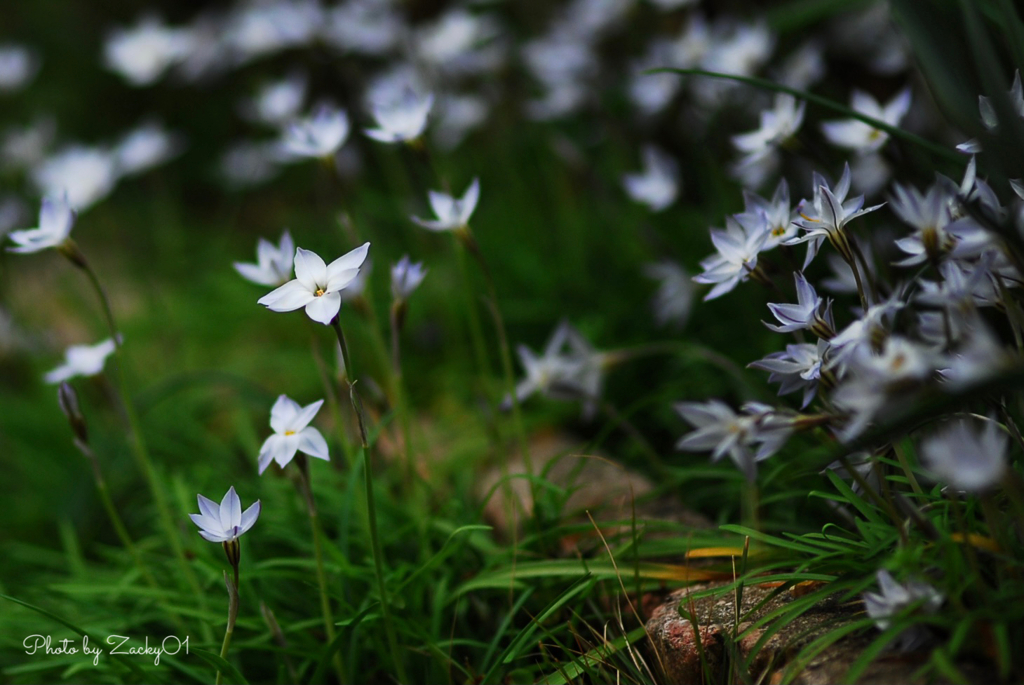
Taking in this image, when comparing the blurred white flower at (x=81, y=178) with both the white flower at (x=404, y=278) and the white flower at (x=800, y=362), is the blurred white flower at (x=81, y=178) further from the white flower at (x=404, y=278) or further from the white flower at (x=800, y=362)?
the white flower at (x=800, y=362)

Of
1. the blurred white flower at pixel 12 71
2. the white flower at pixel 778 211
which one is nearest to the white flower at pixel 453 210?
the white flower at pixel 778 211

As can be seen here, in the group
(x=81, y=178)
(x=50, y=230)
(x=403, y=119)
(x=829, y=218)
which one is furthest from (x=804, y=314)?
(x=81, y=178)

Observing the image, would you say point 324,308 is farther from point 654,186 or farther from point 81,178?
point 81,178

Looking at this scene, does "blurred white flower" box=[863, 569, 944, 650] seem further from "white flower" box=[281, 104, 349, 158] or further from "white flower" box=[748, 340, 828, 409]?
"white flower" box=[281, 104, 349, 158]

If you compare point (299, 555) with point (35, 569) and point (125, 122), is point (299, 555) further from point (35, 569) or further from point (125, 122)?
point (125, 122)

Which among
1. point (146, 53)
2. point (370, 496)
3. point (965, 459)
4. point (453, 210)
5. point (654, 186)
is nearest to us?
point (965, 459)

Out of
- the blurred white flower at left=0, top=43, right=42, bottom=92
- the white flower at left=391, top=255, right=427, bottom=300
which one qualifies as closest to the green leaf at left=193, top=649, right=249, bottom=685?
the white flower at left=391, top=255, right=427, bottom=300

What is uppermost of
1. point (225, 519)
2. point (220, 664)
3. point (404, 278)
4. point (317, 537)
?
point (404, 278)

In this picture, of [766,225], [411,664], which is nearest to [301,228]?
[411,664]
